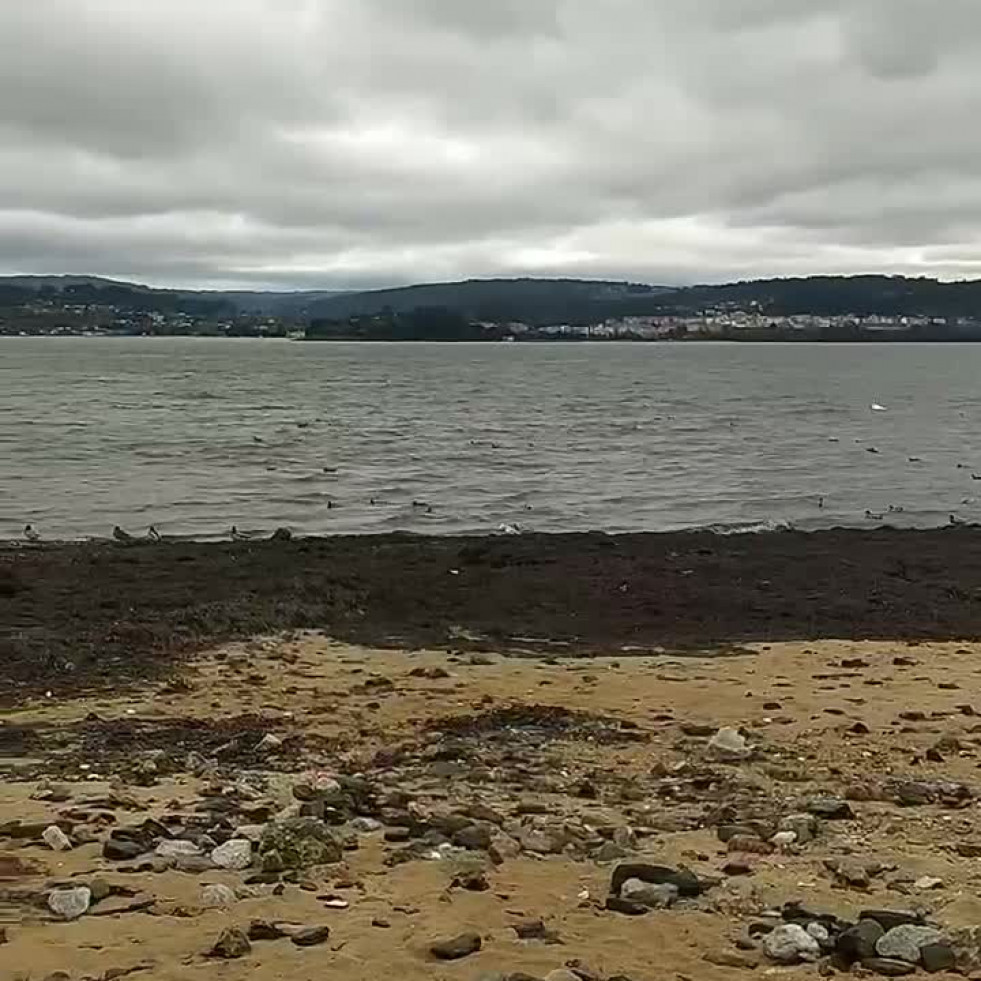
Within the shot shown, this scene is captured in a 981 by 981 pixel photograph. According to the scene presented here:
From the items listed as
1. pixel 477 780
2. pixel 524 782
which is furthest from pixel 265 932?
pixel 524 782

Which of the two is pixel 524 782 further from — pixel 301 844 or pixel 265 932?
pixel 265 932

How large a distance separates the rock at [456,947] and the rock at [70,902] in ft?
5.11

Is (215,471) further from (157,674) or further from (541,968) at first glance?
(541,968)

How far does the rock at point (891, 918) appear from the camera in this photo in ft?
Result: 18.7

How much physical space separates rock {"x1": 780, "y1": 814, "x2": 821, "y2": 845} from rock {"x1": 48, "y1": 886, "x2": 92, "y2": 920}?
3461 mm

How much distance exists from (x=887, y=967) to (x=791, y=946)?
1.23 feet

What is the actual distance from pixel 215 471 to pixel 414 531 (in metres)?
12.5

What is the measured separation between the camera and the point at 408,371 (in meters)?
124

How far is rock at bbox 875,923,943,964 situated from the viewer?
536 centimetres

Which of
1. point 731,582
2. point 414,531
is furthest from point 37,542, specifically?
point 731,582

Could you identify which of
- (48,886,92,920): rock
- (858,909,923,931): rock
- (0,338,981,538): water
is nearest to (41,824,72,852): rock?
(48,886,92,920): rock

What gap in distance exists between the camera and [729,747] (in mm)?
9109

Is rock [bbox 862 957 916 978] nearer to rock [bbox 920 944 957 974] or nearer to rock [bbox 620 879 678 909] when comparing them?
rock [bbox 920 944 957 974]

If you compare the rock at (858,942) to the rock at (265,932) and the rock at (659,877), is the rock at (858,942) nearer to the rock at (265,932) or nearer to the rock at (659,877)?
the rock at (659,877)
